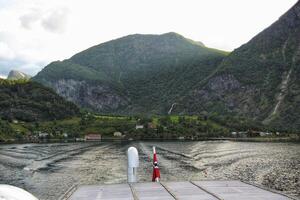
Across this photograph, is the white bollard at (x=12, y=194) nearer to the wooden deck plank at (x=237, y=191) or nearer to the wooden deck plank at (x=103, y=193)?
the wooden deck plank at (x=103, y=193)

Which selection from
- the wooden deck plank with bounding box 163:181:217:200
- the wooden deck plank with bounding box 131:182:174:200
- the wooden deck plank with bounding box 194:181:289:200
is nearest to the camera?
the wooden deck plank with bounding box 194:181:289:200

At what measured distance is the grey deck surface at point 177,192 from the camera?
53.9 feet

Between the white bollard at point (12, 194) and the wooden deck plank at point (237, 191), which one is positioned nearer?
the white bollard at point (12, 194)

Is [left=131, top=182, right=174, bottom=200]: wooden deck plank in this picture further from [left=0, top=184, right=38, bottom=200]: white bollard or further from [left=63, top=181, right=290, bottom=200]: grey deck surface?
[left=0, top=184, right=38, bottom=200]: white bollard

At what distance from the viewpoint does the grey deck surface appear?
53.9 ft

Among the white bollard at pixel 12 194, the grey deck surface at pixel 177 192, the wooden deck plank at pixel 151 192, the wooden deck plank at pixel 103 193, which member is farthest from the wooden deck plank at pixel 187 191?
the white bollard at pixel 12 194

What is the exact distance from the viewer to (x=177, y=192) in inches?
709

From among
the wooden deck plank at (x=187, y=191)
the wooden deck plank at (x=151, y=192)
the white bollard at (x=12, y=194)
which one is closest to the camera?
the white bollard at (x=12, y=194)

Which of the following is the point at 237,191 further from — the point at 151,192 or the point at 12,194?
the point at 12,194

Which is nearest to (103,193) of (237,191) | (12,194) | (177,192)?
(177,192)

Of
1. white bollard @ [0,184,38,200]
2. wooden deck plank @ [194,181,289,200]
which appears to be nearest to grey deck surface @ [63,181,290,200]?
wooden deck plank @ [194,181,289,200]

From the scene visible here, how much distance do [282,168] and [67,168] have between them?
135 feet

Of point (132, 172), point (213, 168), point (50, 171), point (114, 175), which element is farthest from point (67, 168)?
point (132, 172)

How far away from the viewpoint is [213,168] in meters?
73.9
